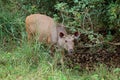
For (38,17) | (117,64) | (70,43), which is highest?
(38,17)

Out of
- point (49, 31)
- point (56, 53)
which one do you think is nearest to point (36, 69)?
point (56, 53)

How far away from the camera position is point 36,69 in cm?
720

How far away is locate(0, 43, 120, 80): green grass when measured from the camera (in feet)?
22.2

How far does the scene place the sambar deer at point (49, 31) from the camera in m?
8.34

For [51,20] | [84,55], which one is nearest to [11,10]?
[51,20]

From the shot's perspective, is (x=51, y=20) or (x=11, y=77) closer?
(x=11, y=77)

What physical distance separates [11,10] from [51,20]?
2.00m

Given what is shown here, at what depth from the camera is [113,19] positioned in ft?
22.7

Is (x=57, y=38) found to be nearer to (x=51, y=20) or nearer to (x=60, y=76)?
(x=51, y=20)

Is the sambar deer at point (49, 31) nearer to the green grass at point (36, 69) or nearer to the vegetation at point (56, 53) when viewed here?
the vegetation at point (56, 53)

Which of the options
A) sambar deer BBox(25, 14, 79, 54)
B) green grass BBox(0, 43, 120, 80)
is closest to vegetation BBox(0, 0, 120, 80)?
green grass BBox(0, 43, 120, 80)

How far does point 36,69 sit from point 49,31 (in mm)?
1775

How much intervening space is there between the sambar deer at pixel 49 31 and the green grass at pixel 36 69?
473mm

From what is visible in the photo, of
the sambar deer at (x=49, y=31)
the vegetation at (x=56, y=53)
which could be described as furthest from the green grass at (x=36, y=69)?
the sambar deer at (x=49, y=31)
